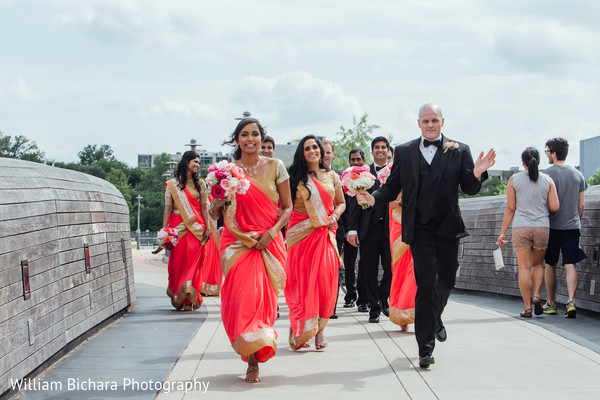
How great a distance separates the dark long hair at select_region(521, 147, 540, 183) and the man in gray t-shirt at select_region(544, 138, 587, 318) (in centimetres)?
30

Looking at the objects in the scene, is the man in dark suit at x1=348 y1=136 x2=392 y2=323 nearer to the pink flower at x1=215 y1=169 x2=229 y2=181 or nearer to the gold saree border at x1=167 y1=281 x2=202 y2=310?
the gold saree border at x1=167 y1=281 x2=202 y2=310

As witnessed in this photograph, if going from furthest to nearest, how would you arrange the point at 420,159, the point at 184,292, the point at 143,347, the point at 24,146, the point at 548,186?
the point at 24,146 < the point at 184,292 < the point at 548,186 < the point at 143,347 < the point at 420,159

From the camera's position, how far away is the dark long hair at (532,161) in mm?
9961

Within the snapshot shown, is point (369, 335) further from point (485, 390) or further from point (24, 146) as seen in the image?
point (24, 146)

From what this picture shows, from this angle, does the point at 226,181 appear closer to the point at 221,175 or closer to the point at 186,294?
the point at 221,175

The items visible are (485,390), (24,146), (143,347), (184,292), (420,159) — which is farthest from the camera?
(24,146)

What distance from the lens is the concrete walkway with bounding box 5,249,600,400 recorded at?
5.71m

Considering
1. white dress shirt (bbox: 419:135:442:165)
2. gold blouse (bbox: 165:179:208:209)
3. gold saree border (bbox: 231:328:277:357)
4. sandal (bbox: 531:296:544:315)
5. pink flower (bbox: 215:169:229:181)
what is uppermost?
white dress shirt (bbox: 419:135:442:165)

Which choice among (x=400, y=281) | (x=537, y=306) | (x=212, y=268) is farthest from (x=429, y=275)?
(x=212, y=268)

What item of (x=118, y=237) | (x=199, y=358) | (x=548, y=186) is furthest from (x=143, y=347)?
(x=548, y=186)

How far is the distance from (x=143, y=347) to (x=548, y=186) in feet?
17.4

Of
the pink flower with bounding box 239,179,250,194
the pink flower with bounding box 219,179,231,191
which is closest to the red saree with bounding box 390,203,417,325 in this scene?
the pink flower with bounding box 239,179,250,194

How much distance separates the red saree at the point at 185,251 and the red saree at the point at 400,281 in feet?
10.4

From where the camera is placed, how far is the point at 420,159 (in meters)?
6.77
